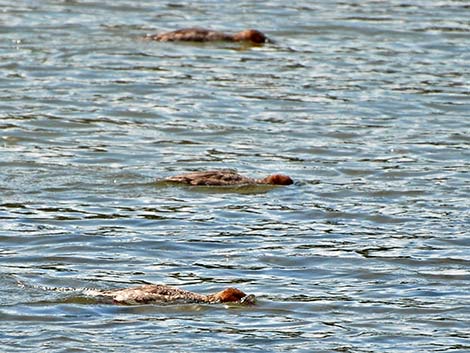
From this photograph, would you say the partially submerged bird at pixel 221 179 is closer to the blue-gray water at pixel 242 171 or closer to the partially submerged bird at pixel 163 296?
the blue-gray water at pixel 242 171

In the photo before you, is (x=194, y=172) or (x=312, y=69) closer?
(x=194, y=172)

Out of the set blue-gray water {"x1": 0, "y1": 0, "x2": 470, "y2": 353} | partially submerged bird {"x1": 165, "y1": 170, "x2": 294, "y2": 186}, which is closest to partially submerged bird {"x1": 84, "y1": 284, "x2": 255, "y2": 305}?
blue-gray water {"x1": 0, "y1": 0, "x2": 470, "y2": 353}

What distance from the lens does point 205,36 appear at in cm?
2602

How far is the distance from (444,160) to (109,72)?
6.15 metres

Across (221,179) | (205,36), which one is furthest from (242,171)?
(205,36)

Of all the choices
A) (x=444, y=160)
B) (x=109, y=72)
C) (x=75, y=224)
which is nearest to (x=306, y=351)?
(x=75, y=224)

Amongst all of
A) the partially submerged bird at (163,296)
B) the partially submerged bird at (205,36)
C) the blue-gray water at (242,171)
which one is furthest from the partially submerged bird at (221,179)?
the partially submerged bird at (205,36)

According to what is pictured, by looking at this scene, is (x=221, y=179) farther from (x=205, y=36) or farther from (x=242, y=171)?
(x=205, y=36)

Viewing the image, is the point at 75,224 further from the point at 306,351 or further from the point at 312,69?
the point at 312,69

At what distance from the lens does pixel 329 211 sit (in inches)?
683

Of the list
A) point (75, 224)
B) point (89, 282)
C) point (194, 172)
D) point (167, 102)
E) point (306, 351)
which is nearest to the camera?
point (306, 351)

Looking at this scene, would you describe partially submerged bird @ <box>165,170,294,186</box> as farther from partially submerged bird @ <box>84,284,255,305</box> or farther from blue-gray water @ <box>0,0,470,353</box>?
partially submerged bird @ <box>84,284,255,305</box>

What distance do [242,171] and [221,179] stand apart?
3.67ft

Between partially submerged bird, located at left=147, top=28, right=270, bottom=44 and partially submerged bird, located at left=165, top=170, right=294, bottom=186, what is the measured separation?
7.71m
